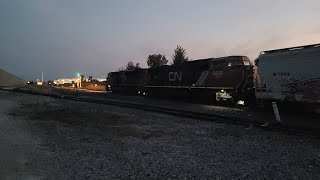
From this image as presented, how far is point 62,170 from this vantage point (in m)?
8.45

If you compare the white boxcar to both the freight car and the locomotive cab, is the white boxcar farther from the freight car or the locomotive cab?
the freight car

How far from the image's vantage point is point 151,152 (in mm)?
10297

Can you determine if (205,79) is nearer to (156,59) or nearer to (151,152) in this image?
(151,152)

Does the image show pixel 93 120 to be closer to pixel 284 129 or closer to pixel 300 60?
pixel 284 129

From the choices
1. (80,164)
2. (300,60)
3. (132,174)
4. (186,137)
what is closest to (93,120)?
(186,137)

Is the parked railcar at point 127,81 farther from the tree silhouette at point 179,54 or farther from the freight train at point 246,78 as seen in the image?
the tree silhouette at point 179,54

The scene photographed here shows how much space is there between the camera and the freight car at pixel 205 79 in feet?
79.5

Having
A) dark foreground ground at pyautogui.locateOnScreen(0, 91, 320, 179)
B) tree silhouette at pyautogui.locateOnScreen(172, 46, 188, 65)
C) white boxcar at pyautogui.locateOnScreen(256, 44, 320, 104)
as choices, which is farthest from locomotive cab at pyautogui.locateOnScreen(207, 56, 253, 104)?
tree silhouette at pyautogui.locateOnScreen(172, 46, 188, 65)

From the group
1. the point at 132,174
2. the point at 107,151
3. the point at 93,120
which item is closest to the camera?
the point at 132,174

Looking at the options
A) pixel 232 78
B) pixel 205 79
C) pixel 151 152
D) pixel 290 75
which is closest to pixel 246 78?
pixel 232 78

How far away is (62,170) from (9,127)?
275 inches

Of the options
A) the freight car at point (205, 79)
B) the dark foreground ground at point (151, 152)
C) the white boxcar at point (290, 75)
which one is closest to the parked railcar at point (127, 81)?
the freight car at point (205, 79)

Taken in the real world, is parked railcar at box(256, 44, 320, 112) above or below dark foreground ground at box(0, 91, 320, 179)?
above

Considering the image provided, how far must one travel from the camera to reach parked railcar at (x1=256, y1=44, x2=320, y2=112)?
57.7 feet
